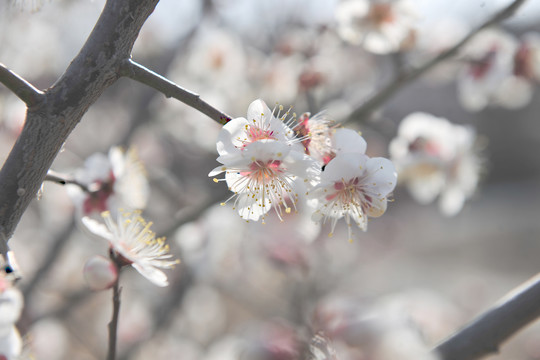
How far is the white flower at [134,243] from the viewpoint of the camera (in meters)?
0.91

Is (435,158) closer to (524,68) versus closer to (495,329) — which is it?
(524,68)

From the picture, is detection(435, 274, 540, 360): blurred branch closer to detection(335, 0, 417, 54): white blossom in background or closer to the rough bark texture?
the rough bark texture

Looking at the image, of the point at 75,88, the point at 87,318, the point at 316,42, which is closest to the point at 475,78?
the point at 316,42

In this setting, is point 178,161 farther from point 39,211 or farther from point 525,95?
point 525,95

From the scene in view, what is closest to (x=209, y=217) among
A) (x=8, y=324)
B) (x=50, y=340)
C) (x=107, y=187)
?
(x=107, y=187)

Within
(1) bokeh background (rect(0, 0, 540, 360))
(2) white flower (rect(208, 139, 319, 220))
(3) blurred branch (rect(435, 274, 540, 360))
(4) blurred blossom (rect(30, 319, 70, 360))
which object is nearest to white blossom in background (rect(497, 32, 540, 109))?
(1) bokeh background (rect(0, 0, 540, 360))

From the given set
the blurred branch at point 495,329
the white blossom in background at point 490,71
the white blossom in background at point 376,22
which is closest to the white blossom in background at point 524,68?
the white blossom in background at point 490,71

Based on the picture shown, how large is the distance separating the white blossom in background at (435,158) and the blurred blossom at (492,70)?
0.21 metres

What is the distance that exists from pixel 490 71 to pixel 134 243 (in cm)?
170

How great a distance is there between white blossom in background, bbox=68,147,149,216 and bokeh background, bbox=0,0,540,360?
0.94 feet

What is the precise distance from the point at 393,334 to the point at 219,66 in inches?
102

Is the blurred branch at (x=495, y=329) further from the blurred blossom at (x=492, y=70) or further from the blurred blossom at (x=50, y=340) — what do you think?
the blurred blossom at (x=50, y=340)

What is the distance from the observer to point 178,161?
3.41 m

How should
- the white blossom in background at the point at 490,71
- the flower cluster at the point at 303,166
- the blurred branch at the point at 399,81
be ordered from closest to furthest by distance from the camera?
the flower cluster at the point at 303,166
the blurred branch at the point at 399,81
the white blossom in background at the point at 490,71
